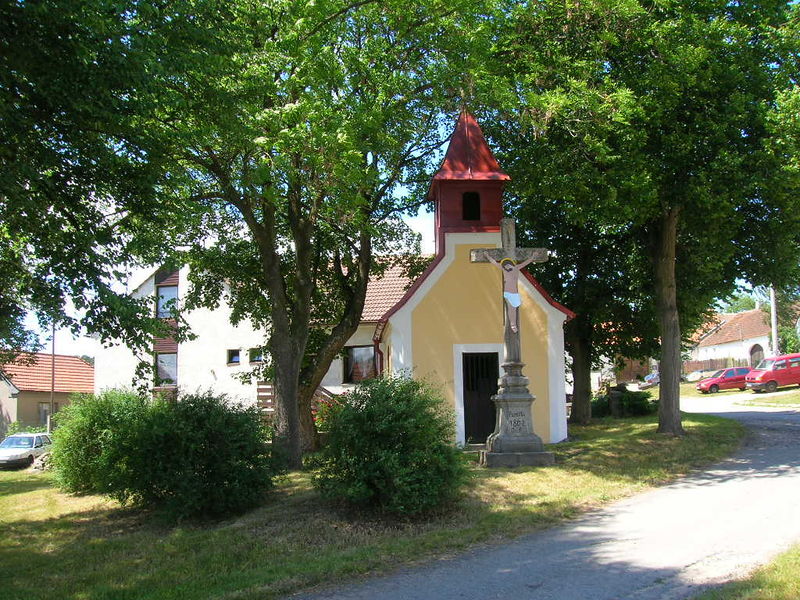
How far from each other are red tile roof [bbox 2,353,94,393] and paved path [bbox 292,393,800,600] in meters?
39.0

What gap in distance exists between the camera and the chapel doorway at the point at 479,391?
16984 mm

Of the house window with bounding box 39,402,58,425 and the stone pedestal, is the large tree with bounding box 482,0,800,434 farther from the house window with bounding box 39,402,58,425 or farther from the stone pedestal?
the house window with bounding box 39,402,58,425

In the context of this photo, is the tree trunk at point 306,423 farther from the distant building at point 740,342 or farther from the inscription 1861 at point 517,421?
the distant building at point 740,342

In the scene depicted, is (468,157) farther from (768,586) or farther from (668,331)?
(768,586)

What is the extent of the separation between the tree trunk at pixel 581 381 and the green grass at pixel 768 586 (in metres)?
17.0

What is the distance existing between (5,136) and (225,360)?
2333 centimetres

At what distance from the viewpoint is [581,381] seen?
2406 centimetres

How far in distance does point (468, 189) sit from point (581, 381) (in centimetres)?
983

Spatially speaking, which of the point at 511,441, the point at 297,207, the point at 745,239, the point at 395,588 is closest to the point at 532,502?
the point at 511,441

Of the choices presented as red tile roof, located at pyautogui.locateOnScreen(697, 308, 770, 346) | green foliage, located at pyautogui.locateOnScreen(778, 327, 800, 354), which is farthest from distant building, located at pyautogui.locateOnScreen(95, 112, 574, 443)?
red tile roof, located at pyautogui.locateOnScreen(697, 308, 770, 346)

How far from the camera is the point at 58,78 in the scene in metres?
7.90

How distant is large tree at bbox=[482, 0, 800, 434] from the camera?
14062 mm

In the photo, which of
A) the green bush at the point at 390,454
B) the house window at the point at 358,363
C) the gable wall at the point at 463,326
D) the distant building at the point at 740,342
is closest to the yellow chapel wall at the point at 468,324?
the gable wall at the point at 463,326

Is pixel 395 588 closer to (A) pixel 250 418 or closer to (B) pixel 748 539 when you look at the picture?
(B) pixel 748 539
